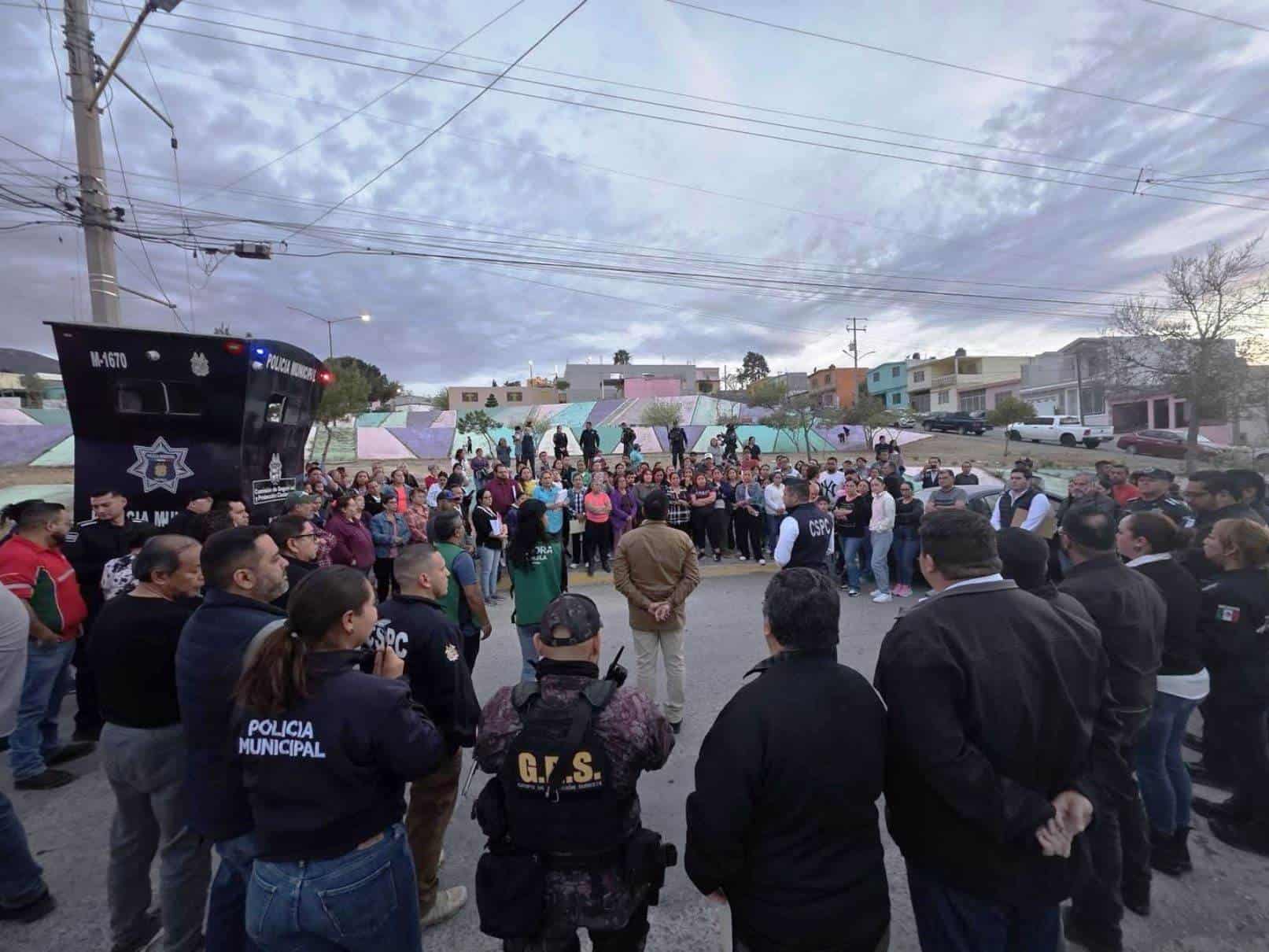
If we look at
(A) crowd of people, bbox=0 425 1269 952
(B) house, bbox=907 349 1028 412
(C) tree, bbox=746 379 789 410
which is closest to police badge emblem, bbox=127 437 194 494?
(A) crowd of people, bbox=0 425 1269 952

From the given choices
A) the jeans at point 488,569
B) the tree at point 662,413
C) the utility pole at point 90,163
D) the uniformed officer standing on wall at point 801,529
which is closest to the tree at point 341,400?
the tree at point 662,413

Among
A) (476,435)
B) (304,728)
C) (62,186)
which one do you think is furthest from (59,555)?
(476,435)

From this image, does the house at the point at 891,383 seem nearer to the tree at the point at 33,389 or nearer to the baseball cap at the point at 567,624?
the baseball cap at the point at 567,624

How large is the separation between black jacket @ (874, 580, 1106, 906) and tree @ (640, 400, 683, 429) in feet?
111

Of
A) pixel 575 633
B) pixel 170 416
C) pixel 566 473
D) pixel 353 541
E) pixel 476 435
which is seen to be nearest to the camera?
pixel 575 633

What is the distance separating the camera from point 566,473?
1251 centimetres

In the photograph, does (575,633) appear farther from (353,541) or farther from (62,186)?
(62,186)

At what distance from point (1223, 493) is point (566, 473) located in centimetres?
981

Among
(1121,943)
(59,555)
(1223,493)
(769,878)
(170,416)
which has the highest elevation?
(170,416)

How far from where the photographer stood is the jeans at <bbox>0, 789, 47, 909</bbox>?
2895 mm

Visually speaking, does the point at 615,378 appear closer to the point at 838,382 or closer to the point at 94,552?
the point at 838,382

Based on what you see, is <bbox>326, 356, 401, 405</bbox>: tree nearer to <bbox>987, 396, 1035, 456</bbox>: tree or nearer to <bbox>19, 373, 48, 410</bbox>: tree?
<bbox>19, 373, 48, 410</bbox>: tree

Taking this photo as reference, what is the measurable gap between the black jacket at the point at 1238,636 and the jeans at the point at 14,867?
Answer: 6205mm

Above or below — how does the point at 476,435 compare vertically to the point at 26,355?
below
